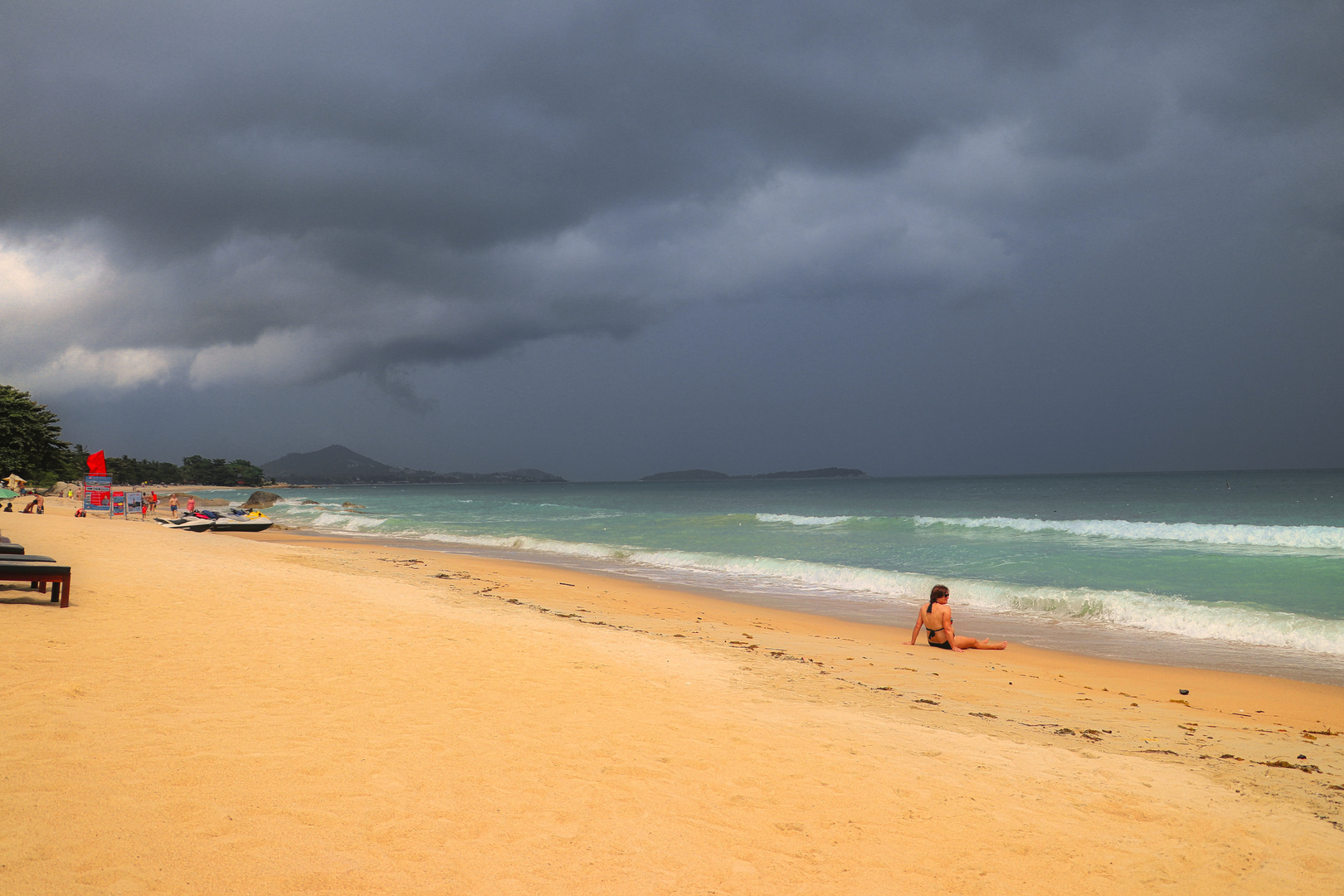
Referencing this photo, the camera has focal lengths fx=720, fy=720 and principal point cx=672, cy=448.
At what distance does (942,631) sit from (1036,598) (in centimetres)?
520

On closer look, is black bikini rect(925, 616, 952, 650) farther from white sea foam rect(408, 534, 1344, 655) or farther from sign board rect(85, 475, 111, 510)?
sign board rect(85, 475, 111, 510)

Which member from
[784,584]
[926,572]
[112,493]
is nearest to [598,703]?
[784,584]

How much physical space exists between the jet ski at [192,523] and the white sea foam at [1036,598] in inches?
682

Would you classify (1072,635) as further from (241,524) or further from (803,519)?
(241,524)

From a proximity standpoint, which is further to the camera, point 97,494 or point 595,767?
point 97,494

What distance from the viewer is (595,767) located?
15.3 ft

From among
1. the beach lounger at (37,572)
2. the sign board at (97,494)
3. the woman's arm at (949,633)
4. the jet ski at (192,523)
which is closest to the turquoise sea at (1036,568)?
the woman's arm at (949,633)

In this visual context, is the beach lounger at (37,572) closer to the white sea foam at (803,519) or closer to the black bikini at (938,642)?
the black bikini at (938,642)

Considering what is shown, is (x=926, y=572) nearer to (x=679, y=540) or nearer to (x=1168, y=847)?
(x=679, y=540)

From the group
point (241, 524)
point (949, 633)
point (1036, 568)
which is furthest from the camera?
point (241, 524)

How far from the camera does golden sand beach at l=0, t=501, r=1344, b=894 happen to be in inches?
134

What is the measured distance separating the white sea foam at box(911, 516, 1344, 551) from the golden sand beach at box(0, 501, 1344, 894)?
19.3 meters

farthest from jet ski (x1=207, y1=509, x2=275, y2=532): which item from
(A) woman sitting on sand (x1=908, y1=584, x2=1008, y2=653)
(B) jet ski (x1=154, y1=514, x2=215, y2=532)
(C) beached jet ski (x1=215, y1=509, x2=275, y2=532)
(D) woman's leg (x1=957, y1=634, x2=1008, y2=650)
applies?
(D) woman's leg (x1=957, y1=634, x2=1008, y2=650)

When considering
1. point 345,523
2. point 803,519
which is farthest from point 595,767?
point 345,523
